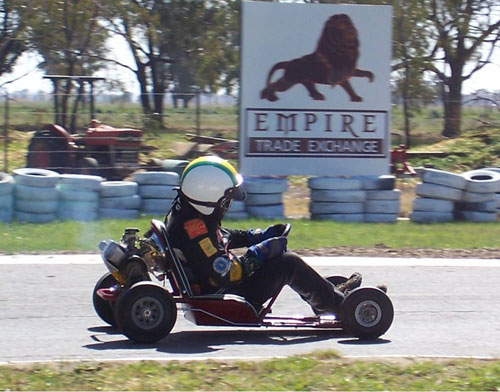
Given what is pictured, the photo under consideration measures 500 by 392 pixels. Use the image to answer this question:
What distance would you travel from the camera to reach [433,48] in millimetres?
27938

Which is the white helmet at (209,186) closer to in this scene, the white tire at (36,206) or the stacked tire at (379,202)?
the white tire at (36,206)

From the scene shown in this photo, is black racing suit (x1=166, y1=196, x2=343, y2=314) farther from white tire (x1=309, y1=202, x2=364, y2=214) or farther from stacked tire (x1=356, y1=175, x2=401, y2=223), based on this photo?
stacked tire (x1=356, y1=175, x2=401, y2=223)

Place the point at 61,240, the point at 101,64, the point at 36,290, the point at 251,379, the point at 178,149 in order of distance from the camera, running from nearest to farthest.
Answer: the point at 251,379 < the point at 36,290 < the point at 61,240 < the point at 178,149 < the point at 101,64

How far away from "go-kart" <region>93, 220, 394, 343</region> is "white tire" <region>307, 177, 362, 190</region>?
25.6 ft

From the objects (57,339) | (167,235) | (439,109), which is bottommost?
(57,339)

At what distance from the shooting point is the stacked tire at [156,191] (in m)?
13.9

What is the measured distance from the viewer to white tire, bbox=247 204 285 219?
14.2m

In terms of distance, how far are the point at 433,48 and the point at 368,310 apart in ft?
73.9

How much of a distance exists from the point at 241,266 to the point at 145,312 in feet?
2.52

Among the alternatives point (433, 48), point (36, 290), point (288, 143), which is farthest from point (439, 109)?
point (36, 290)

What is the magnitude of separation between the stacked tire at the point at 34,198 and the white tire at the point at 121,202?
0.79 meters

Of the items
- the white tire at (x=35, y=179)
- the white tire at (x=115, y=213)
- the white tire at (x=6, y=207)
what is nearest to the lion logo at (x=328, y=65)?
the white tire at (x=115, y=213)

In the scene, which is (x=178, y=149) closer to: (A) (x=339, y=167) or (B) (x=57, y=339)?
(A) (x=339, y=167)

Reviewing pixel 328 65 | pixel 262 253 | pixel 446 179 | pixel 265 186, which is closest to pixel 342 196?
pixel 265 186
